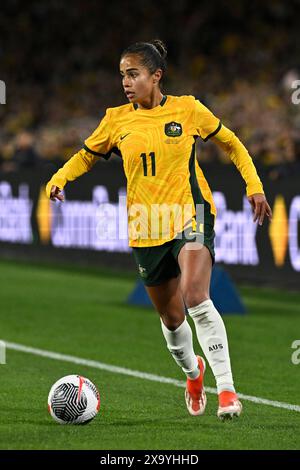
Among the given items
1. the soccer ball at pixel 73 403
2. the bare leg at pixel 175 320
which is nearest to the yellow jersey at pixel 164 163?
the bare leg at pixel 175 320

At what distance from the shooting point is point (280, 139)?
59.1 feet

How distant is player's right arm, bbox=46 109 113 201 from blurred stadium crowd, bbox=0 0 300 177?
13.3 meters

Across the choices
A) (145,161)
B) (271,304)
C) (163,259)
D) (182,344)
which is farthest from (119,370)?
(271,304)

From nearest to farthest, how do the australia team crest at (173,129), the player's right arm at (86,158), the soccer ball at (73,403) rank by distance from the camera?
the soccer ball at (73,403) → the australia team crest at (173,129) → the player's right arm at (86,158)

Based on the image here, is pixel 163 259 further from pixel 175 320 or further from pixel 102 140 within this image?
pixel 102 140

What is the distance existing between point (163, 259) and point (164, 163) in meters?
0.57

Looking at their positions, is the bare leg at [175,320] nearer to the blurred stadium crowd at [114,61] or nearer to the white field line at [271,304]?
the white field line at [271,304]

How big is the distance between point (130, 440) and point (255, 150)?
41.0 ft

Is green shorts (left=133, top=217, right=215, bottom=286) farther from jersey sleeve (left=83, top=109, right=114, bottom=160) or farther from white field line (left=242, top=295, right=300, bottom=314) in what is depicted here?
white field line (left=242, top=295, right=300, bottom=314)

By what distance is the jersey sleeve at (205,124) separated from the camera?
7094 millimetres

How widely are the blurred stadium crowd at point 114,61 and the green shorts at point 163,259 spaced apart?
13.5 meters

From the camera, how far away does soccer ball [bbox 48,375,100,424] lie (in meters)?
6.71
